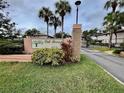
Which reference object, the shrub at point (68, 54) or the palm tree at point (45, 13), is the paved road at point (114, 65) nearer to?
the shrub at point (68, 54)

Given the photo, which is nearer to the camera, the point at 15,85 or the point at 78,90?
the point at 78,90

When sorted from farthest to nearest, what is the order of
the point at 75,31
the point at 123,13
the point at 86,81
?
the point at 123,13
the point at 75,31
the point at 86,81

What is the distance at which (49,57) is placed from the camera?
47.5 ft

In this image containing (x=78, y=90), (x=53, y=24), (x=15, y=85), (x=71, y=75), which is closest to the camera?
(x=78, y=90)

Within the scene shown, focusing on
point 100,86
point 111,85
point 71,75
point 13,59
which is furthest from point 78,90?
point 13,59

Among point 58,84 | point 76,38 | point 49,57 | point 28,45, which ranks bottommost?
point 58,84

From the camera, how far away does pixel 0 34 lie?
26.4 metres

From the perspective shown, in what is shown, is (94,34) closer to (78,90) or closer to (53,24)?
(53,24)

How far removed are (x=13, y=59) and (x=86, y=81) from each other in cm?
906

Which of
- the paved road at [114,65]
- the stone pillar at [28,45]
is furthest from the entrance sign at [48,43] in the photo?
the paved road at [114,65]

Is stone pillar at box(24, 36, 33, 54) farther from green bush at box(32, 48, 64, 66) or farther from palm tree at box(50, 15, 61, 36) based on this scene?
palm tree at box(50, 15, 61, 36)

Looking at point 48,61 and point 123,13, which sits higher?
point 123,13

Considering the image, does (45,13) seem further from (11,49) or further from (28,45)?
(11,49)

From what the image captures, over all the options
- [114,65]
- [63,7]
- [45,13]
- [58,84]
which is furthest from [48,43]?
[45,13]
